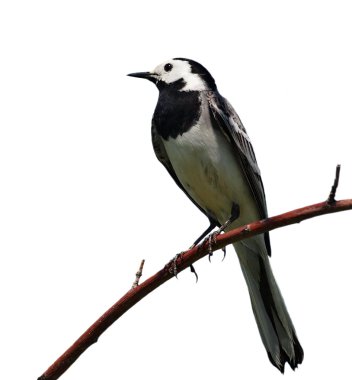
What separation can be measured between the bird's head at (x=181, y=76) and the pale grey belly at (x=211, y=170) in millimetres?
672

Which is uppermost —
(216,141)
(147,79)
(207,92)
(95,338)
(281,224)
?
(147,79)

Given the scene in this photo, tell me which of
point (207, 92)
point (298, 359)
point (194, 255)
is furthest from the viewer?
point (207, 92)

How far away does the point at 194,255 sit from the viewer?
4688mm

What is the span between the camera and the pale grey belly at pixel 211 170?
20.4ft

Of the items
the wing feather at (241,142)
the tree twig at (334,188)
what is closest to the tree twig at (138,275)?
the tree twig at (334,188)

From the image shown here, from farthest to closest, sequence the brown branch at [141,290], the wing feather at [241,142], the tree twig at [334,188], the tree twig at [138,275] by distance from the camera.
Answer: the wing feather at [241,142] < the tree twig at [138,275] < the tree twig at [334,188] < the brown branch at [141,290]

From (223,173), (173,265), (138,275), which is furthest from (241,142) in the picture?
(138,275)

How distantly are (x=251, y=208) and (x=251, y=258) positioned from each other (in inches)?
18.1

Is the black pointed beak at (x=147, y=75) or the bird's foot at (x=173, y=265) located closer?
the bird's foot at (x=173, y=265)

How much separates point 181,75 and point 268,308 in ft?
7.57

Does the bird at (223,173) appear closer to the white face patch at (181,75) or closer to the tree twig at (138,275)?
the white face patch at (181,75)

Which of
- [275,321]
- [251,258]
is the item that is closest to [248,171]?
[251,258]

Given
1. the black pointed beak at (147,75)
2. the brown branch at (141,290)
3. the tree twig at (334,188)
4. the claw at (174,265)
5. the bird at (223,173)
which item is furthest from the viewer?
the black pointed beak at (147,75)

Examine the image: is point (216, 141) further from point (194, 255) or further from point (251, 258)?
point (194, 255)
